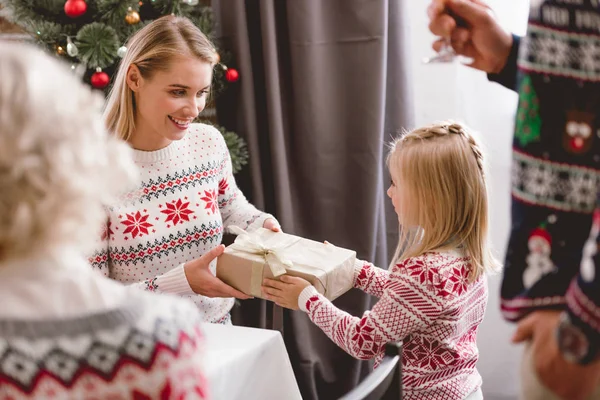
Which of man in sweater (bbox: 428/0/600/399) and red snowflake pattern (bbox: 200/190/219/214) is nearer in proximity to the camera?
man in sweater (bbox: 428/0/600/399)

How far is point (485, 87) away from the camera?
2473 millimetres

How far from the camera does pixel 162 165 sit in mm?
1896

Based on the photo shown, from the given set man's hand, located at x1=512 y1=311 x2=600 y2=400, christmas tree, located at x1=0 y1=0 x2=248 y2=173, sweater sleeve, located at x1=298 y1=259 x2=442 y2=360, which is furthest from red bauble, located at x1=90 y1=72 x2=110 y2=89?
man's hand, located at x1=512 y1=311 x2=600 y2=400

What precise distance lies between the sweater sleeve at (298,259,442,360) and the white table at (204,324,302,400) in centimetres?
13

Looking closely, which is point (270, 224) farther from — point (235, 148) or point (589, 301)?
point (589, 301)

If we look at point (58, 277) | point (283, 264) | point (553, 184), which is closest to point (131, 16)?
point (283, 264)

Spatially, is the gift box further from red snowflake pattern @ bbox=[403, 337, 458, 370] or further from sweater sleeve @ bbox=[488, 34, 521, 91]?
sweater sleeve @ bbox=[488, 34, 521, 91]

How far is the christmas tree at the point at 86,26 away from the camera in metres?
2.05

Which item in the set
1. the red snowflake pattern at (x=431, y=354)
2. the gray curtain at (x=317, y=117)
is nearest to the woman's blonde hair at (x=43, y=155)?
the red snowflake pattern at (x=431, y=354)

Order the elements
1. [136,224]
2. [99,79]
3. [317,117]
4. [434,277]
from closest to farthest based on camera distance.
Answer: [434,277], [136,224], [99,79], [317,117]

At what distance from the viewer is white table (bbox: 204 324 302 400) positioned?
144 centimetres

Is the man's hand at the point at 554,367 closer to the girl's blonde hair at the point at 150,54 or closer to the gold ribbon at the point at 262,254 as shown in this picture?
the gold ribbon at the point at 262,254

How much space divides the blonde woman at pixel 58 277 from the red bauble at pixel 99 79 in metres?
1.31

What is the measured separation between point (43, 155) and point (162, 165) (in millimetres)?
1136
